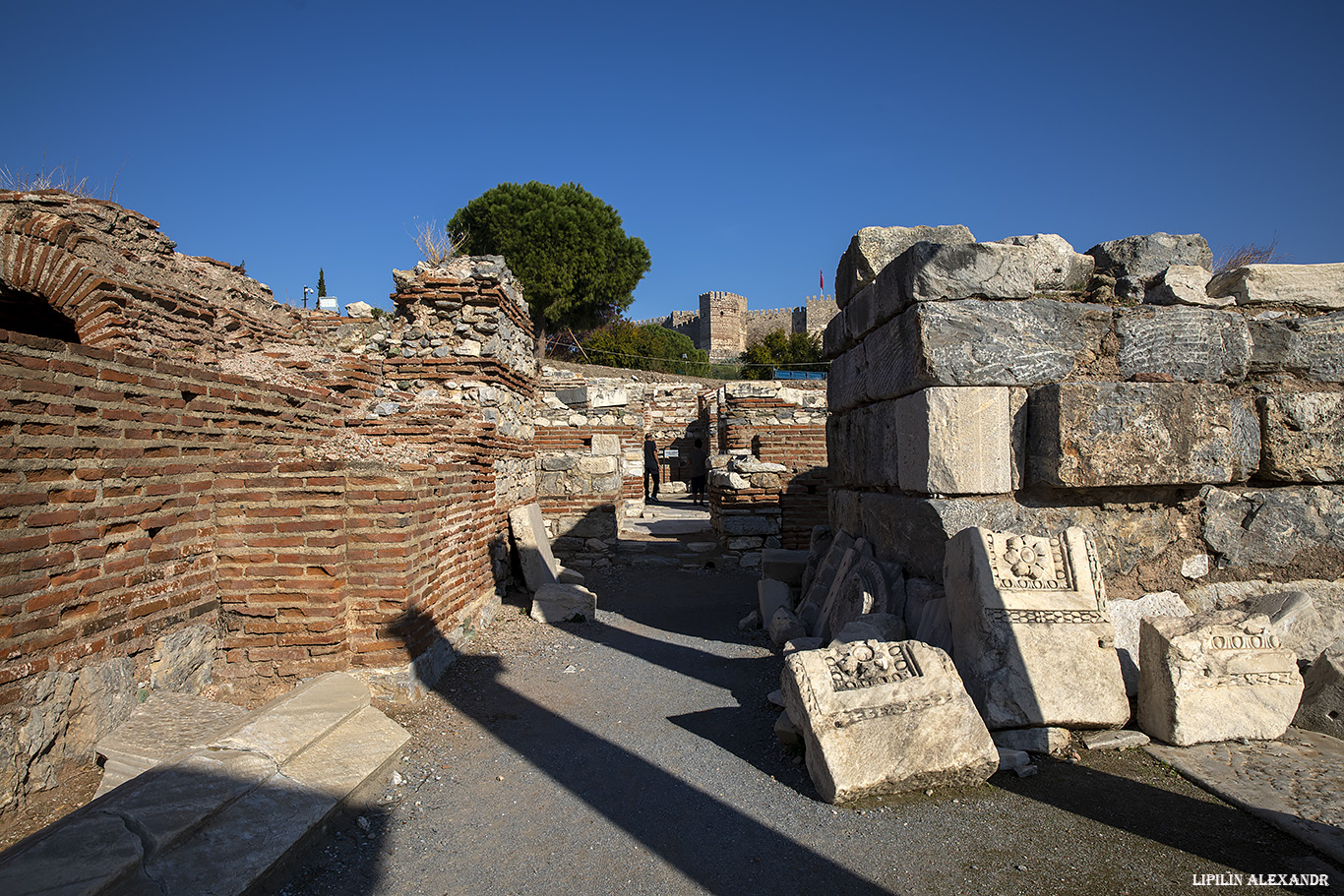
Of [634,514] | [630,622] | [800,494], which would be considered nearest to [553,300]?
[634,514]

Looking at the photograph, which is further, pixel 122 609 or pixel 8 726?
pixel 122 609

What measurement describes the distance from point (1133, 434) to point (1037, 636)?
1257 mm

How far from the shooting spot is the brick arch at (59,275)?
4.23 m

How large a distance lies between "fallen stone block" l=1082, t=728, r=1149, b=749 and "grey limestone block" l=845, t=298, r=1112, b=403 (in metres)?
1.69

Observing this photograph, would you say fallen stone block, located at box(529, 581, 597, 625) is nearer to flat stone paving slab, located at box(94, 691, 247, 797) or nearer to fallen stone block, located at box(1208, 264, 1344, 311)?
flat stone paving slab, located at box(94, 691, 247, 797)

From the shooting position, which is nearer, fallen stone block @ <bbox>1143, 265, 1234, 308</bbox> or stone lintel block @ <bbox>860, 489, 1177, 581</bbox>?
stone lintel block @ <bbox>860, 489, 1177, 581</bbox>

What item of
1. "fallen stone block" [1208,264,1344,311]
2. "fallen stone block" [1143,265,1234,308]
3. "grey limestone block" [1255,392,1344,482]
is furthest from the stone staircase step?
"fallen stone block" [1208,264,1344,311]

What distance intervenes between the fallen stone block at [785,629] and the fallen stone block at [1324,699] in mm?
2434

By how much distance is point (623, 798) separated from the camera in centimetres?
267

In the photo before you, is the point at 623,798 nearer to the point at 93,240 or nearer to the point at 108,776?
the point at 108,776

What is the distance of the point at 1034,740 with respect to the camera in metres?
2.85

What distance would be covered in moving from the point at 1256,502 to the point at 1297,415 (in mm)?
501

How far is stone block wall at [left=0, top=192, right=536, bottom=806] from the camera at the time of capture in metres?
2.48

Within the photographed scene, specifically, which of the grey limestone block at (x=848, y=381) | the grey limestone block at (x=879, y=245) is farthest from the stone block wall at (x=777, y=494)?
the grey limestone block at (x=879, y=245)
